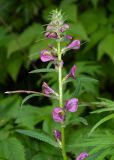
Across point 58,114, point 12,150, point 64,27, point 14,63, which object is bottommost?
point 12,150

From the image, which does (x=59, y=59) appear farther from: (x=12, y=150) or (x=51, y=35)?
(x=12, y=150)

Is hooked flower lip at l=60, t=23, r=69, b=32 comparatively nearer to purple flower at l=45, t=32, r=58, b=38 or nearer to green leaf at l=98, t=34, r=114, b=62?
purple flower at l=45, t=32, r=58, b=38

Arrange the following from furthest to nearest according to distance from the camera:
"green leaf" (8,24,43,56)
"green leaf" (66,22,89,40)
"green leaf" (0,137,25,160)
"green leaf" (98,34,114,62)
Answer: "green leaf" (8,24,43,56)
"green leaf" (66,22,89,40)
"green leaf" (98,34,114,62)
"green leaf" (0,137,25,160)

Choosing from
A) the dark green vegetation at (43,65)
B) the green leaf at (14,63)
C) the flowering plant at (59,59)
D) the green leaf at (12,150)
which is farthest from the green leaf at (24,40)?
the flowering plant at (59,59)

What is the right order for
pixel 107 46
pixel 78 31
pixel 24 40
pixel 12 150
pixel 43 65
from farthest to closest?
pixel 43 65, pixel 24 40, pixel 78 31, pixel 107 46, pixel 12 150

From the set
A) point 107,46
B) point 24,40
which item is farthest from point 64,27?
point 24,40

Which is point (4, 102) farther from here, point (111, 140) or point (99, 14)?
point (99, 14)

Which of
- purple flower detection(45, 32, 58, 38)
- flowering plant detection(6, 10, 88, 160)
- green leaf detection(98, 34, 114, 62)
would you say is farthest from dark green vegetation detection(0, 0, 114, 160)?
purple flower detection(45, 32, 58, 38)

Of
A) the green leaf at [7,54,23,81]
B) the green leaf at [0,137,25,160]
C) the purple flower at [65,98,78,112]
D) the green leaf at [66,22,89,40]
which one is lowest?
the green leaf at [0,137,25,160]

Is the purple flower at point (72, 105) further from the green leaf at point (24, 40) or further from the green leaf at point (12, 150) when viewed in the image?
the green leaf at point (24, 40)
